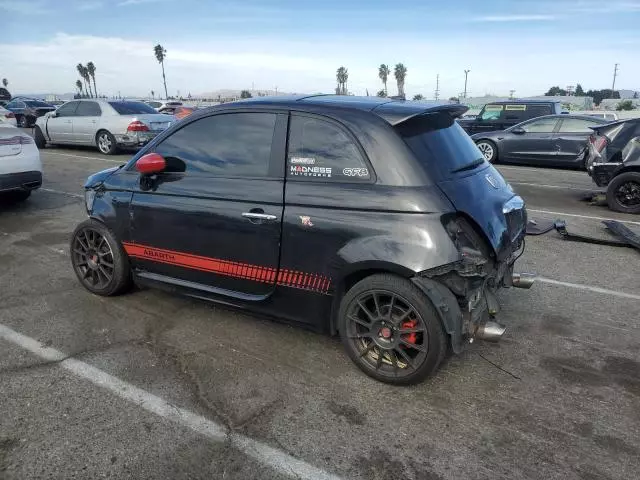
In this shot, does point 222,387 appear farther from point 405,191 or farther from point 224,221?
point 405,191

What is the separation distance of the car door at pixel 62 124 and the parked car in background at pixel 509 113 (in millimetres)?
12626

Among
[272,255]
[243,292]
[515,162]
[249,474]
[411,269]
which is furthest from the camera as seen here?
[515,162]

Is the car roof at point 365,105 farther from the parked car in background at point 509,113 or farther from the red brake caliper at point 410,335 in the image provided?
the parked car in background at point 509,113

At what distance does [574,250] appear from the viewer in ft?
19.5

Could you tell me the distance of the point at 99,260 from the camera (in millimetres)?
4336

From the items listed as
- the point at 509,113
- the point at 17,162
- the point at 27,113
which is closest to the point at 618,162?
the point at 509,113

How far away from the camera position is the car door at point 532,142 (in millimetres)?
12891

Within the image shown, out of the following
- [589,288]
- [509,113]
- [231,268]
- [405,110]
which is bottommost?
[589,288]

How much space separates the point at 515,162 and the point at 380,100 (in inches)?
440

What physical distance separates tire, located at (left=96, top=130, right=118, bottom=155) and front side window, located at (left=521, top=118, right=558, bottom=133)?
11.1 m

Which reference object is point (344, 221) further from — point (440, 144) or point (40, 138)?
point (40, 138)

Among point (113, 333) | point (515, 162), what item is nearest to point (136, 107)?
point (515, 162)

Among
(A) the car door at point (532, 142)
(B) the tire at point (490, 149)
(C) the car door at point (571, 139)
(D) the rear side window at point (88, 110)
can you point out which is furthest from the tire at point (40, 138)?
(C) the car door at point (571, 139)

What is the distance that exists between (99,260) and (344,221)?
2417 mm
